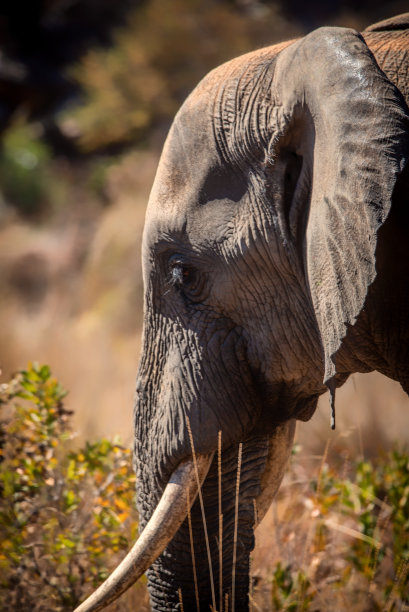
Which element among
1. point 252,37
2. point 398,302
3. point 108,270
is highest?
point 252,37

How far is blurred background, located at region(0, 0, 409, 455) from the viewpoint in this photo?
686 cm

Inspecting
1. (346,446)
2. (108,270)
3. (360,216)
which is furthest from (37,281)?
(360,216)

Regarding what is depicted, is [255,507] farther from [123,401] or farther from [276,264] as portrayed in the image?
[123,401]

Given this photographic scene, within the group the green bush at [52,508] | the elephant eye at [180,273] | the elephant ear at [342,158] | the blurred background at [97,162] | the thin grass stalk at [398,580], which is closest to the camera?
the elephant ear at [342,158]

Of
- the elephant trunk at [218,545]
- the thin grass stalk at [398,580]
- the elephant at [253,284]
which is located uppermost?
the elephant at [253,284]

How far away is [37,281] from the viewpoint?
10.3m

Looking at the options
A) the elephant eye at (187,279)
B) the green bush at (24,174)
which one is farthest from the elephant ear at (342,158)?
the green bush at (24,174)

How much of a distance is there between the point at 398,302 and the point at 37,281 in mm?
9035

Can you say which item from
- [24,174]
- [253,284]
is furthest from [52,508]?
[24,174]

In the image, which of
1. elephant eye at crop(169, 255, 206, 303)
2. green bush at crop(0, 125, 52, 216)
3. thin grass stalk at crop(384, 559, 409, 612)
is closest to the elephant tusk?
elephant eye at crop(169, 255, 206, 303)

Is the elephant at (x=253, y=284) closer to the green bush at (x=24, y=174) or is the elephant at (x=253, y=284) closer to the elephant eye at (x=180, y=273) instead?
the elephant eye at (x=180, y=273)

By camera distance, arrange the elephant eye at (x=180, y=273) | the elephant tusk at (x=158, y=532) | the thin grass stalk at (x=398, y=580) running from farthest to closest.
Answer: the thin grass stalk at (x=398, y=580)
the elephant eye at (x=180, y=273)
the elephant tusk at (x=158, y=532)

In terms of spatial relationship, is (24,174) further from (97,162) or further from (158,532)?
(158,532)

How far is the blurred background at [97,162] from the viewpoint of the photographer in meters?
6.86
